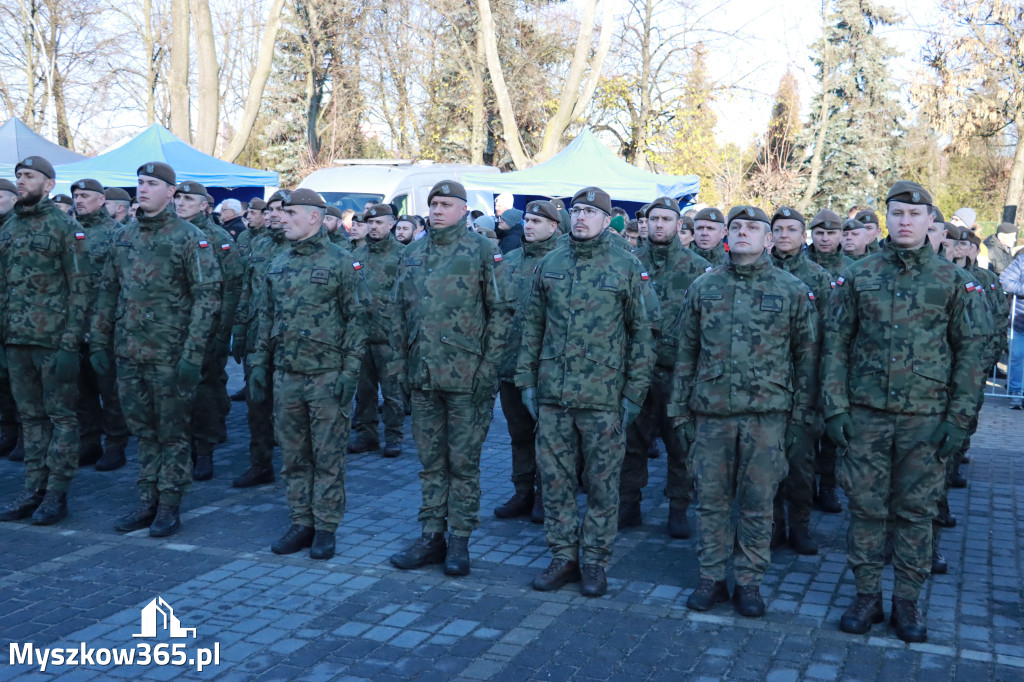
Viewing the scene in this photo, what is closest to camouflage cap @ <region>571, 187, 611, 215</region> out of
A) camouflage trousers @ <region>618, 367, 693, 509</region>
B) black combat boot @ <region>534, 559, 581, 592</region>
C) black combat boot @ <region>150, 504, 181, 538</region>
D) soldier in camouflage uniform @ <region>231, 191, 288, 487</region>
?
camouflage trousers @ <region>618, 367, 693, 509</region>

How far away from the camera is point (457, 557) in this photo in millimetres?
5961

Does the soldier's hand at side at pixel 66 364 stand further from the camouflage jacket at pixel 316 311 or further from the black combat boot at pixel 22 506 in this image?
the camouflage jacket at pixel 316 311

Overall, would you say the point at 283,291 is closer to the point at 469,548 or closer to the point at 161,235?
the point at 161,235

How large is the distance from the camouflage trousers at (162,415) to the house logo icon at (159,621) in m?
1.46

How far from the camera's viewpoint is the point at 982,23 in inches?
1014

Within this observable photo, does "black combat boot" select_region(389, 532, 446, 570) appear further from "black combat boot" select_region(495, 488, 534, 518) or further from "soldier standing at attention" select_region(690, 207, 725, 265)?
"soldier standing at attention" select_region(690, 207, 725, 265)

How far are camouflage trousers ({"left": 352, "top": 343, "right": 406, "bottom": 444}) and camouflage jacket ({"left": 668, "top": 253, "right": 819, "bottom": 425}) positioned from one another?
14.0 ft

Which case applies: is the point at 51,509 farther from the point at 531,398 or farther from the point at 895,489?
the point at 895,489

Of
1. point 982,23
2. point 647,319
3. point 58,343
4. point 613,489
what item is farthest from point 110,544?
point 982,23

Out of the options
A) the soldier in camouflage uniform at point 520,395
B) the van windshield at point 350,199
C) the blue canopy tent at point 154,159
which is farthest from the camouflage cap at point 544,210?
the van windshield at point 350,199

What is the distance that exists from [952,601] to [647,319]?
232 cm

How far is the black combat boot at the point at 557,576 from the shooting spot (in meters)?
5.68

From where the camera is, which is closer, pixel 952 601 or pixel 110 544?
pixel 952 601

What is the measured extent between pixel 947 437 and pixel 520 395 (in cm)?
319
